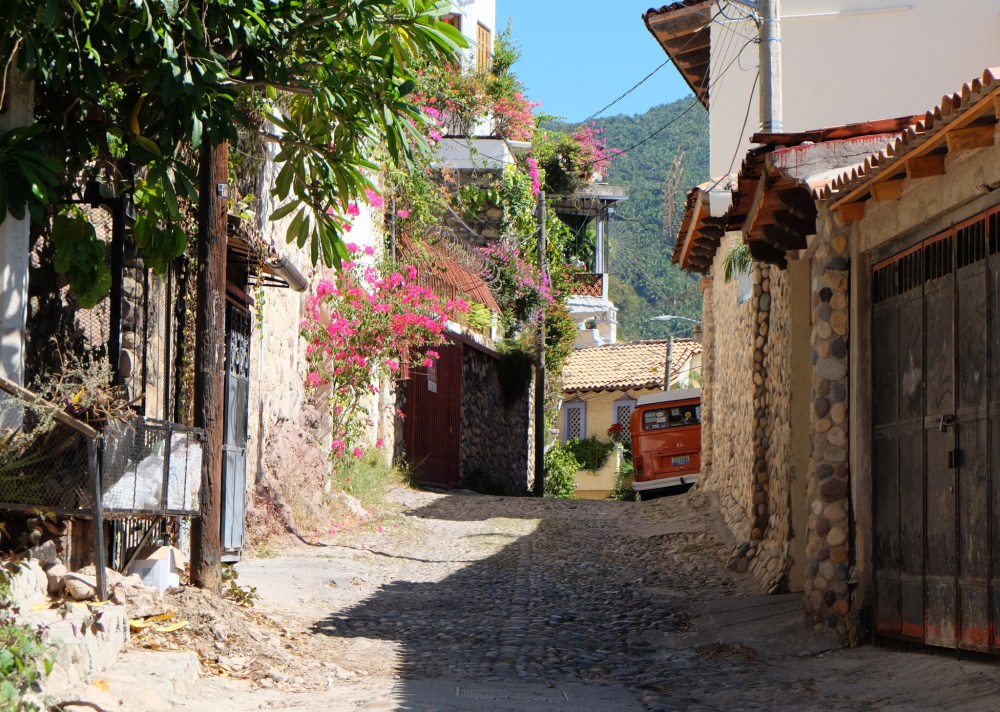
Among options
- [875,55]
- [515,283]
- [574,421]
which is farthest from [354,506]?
[574,421]

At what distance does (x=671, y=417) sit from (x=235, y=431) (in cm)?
1222

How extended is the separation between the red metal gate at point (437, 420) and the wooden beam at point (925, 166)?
13.6 metres

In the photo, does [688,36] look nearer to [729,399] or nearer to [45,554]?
[729,399]

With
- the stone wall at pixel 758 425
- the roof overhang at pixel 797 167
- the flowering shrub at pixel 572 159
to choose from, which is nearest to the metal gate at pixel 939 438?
the roof overhang at pixel 797 167

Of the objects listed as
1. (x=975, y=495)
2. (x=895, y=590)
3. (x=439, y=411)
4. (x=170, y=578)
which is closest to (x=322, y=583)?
(x=170, y=578)

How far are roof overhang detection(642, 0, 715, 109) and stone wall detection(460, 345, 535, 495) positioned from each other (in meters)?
7.15

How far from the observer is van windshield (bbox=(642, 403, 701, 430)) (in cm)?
2108

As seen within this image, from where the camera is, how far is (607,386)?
35375 millimetres

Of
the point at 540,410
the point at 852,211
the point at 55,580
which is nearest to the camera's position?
the point at 55,580

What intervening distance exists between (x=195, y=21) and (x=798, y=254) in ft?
18.1

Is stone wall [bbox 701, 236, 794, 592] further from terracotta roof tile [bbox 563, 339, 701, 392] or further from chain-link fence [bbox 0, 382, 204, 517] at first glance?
terracotta roof tile [bbox 563, 339, 701, 392]

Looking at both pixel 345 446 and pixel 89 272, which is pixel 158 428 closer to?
pixel 89 272

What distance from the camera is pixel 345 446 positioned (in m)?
14.8

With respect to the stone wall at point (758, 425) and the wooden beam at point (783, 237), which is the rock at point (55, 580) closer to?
the stone wall at point (758, 425)
